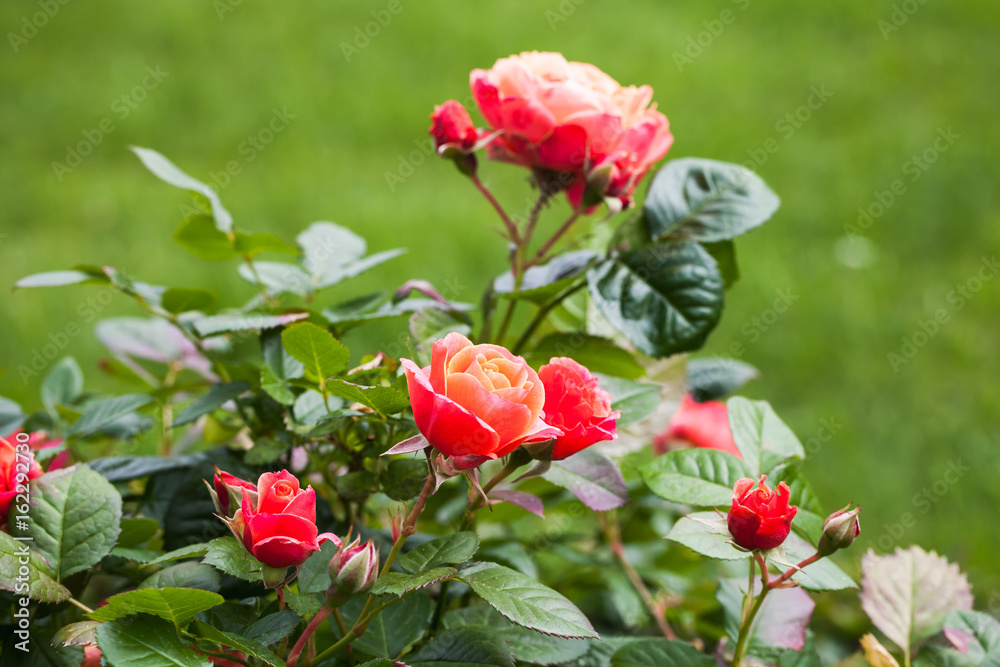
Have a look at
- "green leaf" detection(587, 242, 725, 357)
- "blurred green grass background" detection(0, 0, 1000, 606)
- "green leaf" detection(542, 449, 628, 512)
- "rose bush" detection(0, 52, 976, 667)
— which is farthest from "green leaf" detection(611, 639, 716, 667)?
"blurred green grass background" detection(0, 0, 1000, 606)

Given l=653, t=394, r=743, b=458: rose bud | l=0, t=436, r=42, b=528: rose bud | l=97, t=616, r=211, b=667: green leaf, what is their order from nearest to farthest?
l=97, t=616, r=211, b=667: green leaf < l=0, t=436, r=42, b=528: rose bud < l=653, t=394, r=743, b=458: rose bud

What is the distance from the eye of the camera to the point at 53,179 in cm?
278

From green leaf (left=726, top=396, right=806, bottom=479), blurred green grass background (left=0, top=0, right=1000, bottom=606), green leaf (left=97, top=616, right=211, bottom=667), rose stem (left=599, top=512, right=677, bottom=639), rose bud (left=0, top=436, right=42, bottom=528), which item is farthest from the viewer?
blurred green grass background (left=0, top=0, right=1000, bottom=606)

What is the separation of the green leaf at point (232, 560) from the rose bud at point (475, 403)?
13cm

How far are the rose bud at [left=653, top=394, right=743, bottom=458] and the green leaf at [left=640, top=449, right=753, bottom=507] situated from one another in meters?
0.49

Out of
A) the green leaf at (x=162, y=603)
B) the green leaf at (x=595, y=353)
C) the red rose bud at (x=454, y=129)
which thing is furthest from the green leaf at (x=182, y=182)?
→ the green leaf at (x=162, y=603)

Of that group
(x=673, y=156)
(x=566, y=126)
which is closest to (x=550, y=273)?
(x=566, y=126)

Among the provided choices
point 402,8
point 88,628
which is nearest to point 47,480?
point 88,628

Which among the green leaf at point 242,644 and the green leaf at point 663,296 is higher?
the green leaf at point 663,296

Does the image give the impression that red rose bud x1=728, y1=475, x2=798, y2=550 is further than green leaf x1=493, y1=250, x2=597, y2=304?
No

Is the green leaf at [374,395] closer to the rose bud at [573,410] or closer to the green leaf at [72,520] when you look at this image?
the rose bud at [573,410]

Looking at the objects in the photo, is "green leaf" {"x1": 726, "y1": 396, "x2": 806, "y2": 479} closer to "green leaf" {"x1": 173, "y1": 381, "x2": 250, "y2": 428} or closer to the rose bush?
the rose bush

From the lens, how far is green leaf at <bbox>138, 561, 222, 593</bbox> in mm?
574

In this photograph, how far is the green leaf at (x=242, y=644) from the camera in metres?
0.47
